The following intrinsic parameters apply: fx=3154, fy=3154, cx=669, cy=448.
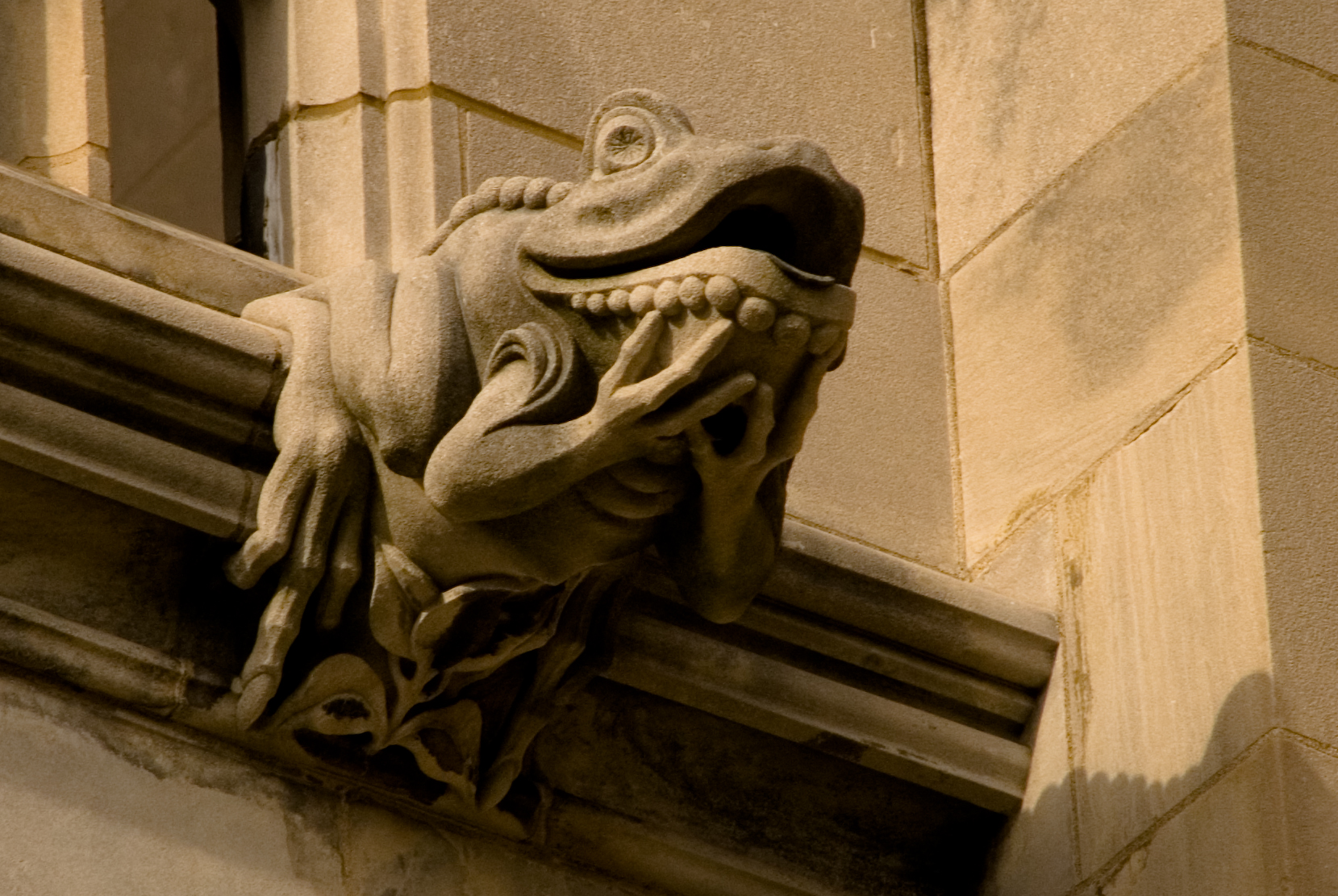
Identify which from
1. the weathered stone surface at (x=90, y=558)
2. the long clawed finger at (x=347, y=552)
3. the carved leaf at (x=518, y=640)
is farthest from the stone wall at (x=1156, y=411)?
the weathered stone surface at (x=90, y=558)

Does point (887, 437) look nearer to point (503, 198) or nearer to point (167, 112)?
point (503, 198)

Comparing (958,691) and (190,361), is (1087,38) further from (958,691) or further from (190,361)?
(190,361)

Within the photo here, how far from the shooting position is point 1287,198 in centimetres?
345

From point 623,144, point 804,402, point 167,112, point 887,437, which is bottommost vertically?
point 804,402

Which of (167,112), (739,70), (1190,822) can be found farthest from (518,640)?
(167,112)

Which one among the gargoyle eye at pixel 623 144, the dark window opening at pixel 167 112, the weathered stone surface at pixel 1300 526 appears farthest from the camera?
the dark window opening at pixel 167 112

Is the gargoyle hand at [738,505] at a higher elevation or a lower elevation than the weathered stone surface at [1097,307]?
lower

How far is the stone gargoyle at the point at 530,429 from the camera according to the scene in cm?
271

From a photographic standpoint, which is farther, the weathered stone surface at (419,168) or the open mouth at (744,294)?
the weathered stone surface at (419,168)

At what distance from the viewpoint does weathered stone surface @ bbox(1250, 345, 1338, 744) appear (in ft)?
10.2

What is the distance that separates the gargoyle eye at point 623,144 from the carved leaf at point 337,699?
53 centimetres

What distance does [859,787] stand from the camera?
331 centimetres

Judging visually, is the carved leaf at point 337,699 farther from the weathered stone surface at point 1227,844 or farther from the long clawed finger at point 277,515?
the weathered stone surface at point 1227,844

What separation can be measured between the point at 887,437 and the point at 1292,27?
655mm
